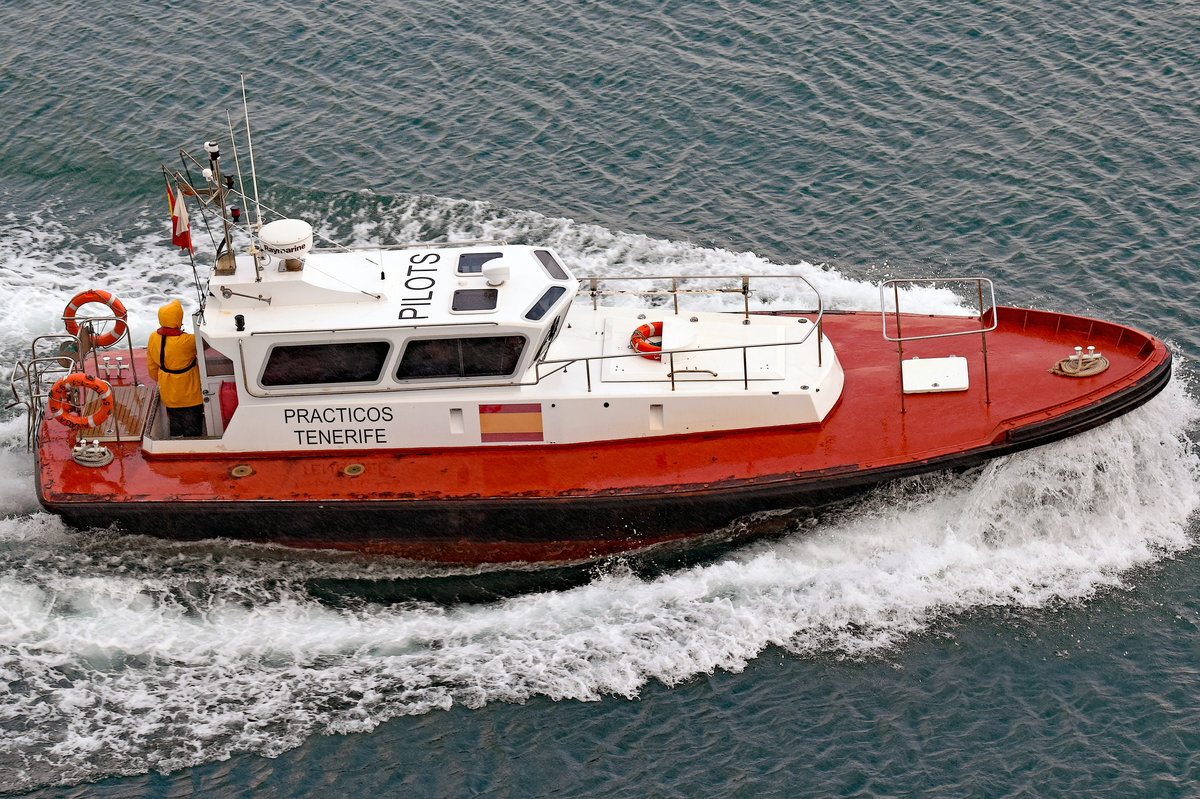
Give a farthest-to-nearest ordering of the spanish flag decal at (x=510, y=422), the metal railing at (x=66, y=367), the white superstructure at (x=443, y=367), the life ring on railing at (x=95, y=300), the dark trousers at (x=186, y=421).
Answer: the life ring on railing at (x=95, y=300)
the metal railing at (x=66, y=367)
the dark trousers at (x=186, y=421)
the spanish flag decal at (x=510, y=422)
the white superstructure at (x=443, y=367)

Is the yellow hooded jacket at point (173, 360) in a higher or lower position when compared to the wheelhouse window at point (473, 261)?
lower

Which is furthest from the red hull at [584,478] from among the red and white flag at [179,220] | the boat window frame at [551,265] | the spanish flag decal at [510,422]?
the red and white flag at [179,220]

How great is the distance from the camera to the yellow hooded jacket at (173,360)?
13.5m

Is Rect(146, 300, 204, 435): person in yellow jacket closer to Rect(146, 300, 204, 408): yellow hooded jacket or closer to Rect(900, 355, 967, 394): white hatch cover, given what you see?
Rect(146, 300, 204, 408): yellow hooded jacket

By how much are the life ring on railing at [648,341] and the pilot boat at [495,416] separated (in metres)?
0.03

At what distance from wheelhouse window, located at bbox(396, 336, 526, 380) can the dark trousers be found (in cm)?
211

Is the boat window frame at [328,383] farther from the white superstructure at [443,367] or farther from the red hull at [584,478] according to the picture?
the red hull at [584,478]

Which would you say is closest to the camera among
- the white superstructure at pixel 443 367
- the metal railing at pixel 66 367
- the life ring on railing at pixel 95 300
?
the white superstructure at pixel 443 367

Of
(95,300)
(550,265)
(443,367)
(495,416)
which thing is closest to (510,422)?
(495,416)

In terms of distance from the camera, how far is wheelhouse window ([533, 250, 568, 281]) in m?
13.7

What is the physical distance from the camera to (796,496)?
13.1 metres

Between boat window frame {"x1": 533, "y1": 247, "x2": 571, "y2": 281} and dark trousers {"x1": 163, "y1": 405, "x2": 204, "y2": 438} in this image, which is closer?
boat window frame {"x1": 533, "y1": 247, "x2": 571, "y2": 281}

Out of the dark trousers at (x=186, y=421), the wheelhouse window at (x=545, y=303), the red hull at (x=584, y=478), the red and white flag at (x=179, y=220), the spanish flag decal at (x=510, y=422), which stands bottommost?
the red hull at (x=584, y=478)

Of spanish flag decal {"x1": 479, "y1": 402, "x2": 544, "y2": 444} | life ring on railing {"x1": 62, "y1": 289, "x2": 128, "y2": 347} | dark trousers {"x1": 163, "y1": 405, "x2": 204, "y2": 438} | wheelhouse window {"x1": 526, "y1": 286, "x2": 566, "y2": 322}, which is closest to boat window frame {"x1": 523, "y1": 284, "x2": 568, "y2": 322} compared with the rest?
wheelhouse window {"x1": 526, "y1": 286, "x2": 566, "y2": 322}
